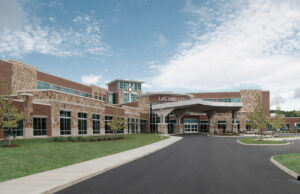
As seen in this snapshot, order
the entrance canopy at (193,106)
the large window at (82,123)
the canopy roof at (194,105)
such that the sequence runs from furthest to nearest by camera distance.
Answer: the entrance canopy at (193,106) → the canopy roof at (194,105) → the large window at (82,123)

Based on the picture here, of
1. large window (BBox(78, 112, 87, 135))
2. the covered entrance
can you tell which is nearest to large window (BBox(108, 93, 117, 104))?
the covered entrance

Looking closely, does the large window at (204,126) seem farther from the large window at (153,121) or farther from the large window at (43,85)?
the large window at (43,85)

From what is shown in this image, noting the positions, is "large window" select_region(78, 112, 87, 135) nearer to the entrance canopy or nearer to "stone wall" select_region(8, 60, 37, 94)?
"stone wall" select_region(8, 60, 37, 94)

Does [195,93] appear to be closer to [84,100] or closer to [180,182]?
[84,100]

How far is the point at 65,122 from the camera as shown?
3897 centimetres

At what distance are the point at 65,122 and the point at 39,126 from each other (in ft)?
16.4

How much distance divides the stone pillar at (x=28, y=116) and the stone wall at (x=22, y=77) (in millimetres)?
14150

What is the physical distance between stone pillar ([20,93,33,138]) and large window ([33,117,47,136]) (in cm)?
97

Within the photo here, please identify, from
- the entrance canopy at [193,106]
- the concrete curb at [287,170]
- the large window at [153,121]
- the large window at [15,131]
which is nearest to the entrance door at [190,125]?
the entrance canopy at [193,106]

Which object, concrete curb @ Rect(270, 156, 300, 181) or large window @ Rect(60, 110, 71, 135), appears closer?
concrete curb @ Rect(270, 156, 300, 181)

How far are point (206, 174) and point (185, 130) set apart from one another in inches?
2566

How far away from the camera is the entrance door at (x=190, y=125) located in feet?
250

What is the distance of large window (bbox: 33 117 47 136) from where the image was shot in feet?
110

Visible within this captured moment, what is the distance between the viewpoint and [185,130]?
75.9 meters
